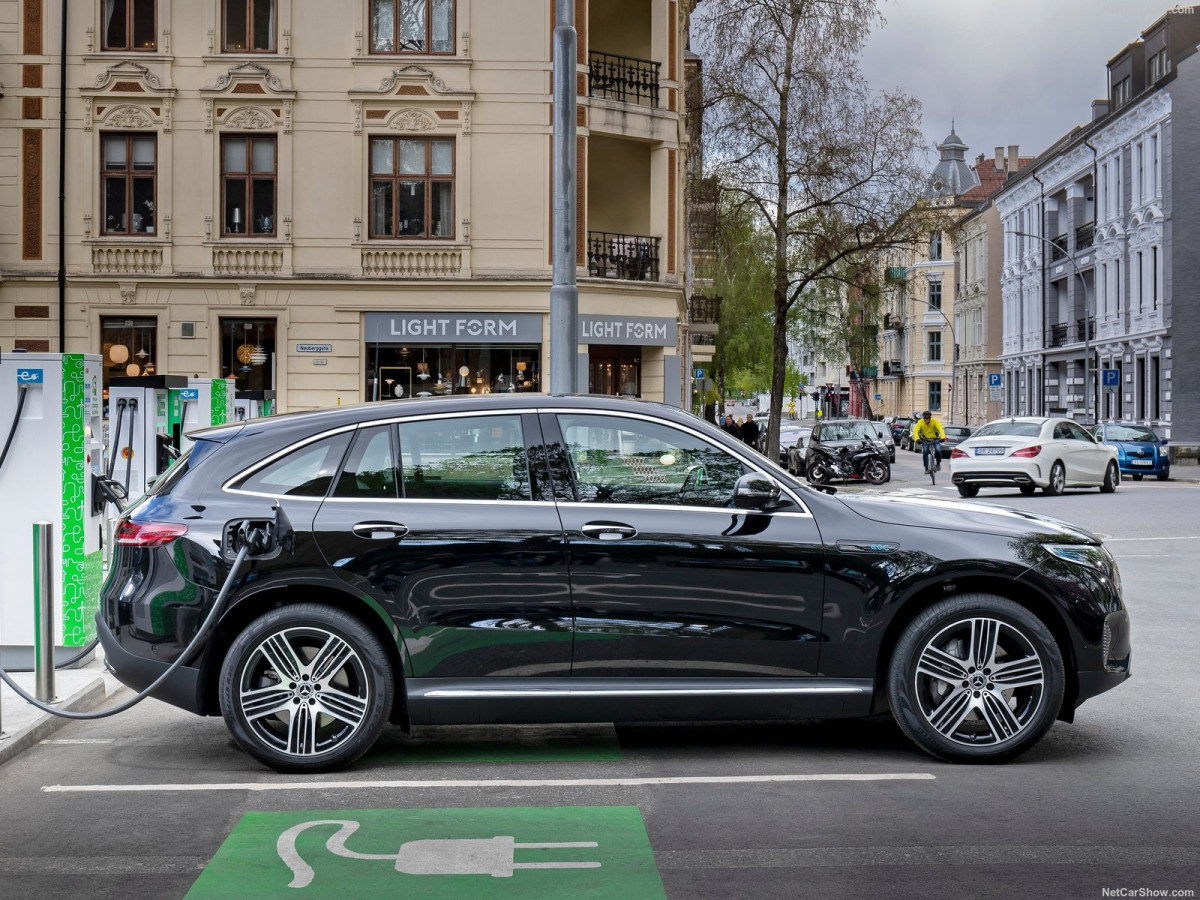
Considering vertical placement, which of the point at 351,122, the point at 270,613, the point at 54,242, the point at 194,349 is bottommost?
the point at 270,613

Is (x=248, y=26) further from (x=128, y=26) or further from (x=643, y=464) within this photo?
(x=643, y=464)

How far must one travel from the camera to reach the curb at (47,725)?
271 inches

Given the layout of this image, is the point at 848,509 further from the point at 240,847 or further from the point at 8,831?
the point at 8,831

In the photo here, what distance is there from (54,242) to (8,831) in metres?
24.9

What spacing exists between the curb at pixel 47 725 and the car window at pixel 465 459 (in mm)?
2287

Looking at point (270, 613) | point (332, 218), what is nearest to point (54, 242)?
point (332, 218)

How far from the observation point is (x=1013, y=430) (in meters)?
28.7

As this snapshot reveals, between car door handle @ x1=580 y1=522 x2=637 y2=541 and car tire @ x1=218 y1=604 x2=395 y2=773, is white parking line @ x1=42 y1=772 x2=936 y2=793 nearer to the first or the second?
car tire @ x1=218 y1=604 x2=395 y2=773

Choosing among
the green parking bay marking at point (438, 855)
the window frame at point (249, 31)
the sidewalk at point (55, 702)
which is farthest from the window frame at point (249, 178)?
the green parking bay marking at point (438, 855)

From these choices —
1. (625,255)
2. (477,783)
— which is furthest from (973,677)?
(625,255)

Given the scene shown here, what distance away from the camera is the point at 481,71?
28.5 m

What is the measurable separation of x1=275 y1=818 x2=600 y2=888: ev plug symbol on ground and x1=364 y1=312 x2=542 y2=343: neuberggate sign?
76.6 ft

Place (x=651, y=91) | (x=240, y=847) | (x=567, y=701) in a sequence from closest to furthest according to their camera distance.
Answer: (x=240, y=847)
(x=567, y=701)
(x=651, y=91)

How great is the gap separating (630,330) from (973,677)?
23502mm
